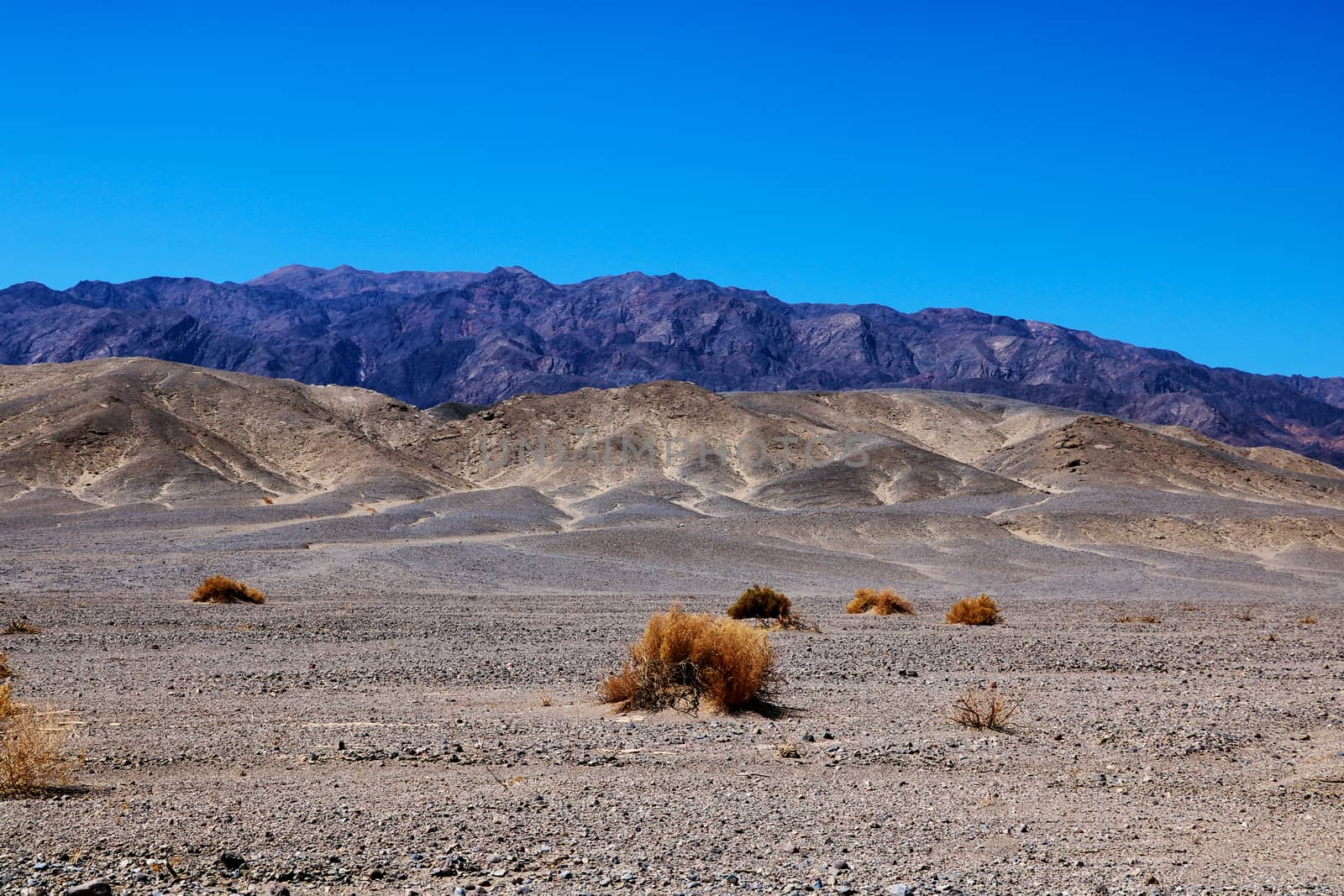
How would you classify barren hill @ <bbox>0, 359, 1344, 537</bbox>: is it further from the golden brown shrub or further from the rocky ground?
the golden brown shrub

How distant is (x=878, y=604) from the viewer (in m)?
26.8

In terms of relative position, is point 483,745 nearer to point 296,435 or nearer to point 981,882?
point 981,882

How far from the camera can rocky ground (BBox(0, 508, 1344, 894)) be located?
652 cm

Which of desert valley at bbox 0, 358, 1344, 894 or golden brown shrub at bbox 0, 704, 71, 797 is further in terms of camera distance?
golden brown shrub at bbox 0, 704, 71, 797

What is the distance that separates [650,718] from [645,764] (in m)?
2.06

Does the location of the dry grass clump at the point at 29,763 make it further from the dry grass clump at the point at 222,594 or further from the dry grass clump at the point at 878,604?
the dry grass clump at the point at 878,604

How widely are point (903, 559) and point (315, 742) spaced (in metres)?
40.3

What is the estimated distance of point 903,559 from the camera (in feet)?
158

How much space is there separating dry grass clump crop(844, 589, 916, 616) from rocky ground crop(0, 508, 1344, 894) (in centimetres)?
388

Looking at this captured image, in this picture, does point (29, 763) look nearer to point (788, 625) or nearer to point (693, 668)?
point (693, 668)

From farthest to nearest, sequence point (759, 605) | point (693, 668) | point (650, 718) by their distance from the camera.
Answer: point (759, 605) → point (693, 668) → point (650, 718)

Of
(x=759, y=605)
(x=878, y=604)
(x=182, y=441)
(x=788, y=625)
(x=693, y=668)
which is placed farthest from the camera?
(x=182, y=441)

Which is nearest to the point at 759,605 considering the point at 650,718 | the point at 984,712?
the point at 984,712

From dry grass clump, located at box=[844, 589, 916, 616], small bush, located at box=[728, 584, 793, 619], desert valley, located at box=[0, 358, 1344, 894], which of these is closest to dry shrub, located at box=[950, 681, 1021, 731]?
desert valley, located at box=[0, 358, 1344, 894]
